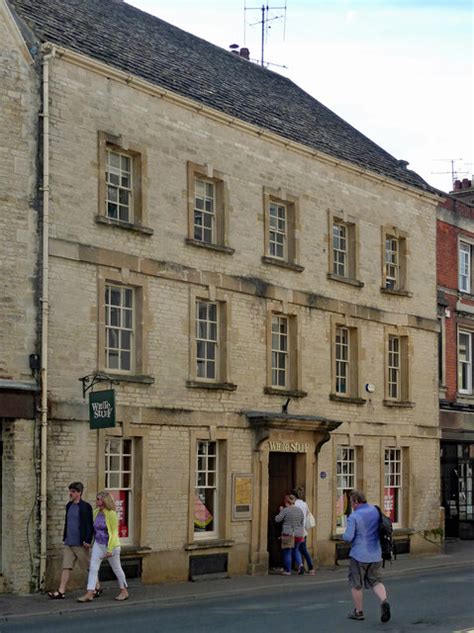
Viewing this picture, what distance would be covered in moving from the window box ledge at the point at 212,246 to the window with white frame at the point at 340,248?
4.41 metres

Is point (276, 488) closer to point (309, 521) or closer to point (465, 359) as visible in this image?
point (309, 521)

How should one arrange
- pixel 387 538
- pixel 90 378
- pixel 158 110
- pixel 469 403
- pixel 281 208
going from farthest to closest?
1. pixel 469 403
2. pixel 281 208
3. pixel 158 110
4. pixel 90 378
5. pixel 387 538

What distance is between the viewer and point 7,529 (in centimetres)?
2044

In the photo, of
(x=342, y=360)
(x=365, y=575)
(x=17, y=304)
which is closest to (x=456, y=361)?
(x=342, y=360)

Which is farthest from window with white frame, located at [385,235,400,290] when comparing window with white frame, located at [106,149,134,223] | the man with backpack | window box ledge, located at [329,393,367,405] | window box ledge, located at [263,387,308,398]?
the man with backpack

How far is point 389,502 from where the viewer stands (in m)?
30.5

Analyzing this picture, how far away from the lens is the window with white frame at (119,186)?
920 inches

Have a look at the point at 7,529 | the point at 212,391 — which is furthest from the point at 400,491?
the point at 7,529

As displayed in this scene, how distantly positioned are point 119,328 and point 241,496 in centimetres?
479

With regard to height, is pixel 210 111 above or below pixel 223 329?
above

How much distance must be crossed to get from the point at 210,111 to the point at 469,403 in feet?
45.9

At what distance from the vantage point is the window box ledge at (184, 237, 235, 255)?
80.9ft

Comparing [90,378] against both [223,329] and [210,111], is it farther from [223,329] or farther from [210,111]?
[210,111]

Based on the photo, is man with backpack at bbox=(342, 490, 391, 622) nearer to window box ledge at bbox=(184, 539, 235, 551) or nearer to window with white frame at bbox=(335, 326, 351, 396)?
window box ledge at bbox=(184, 539, 235, 551)
